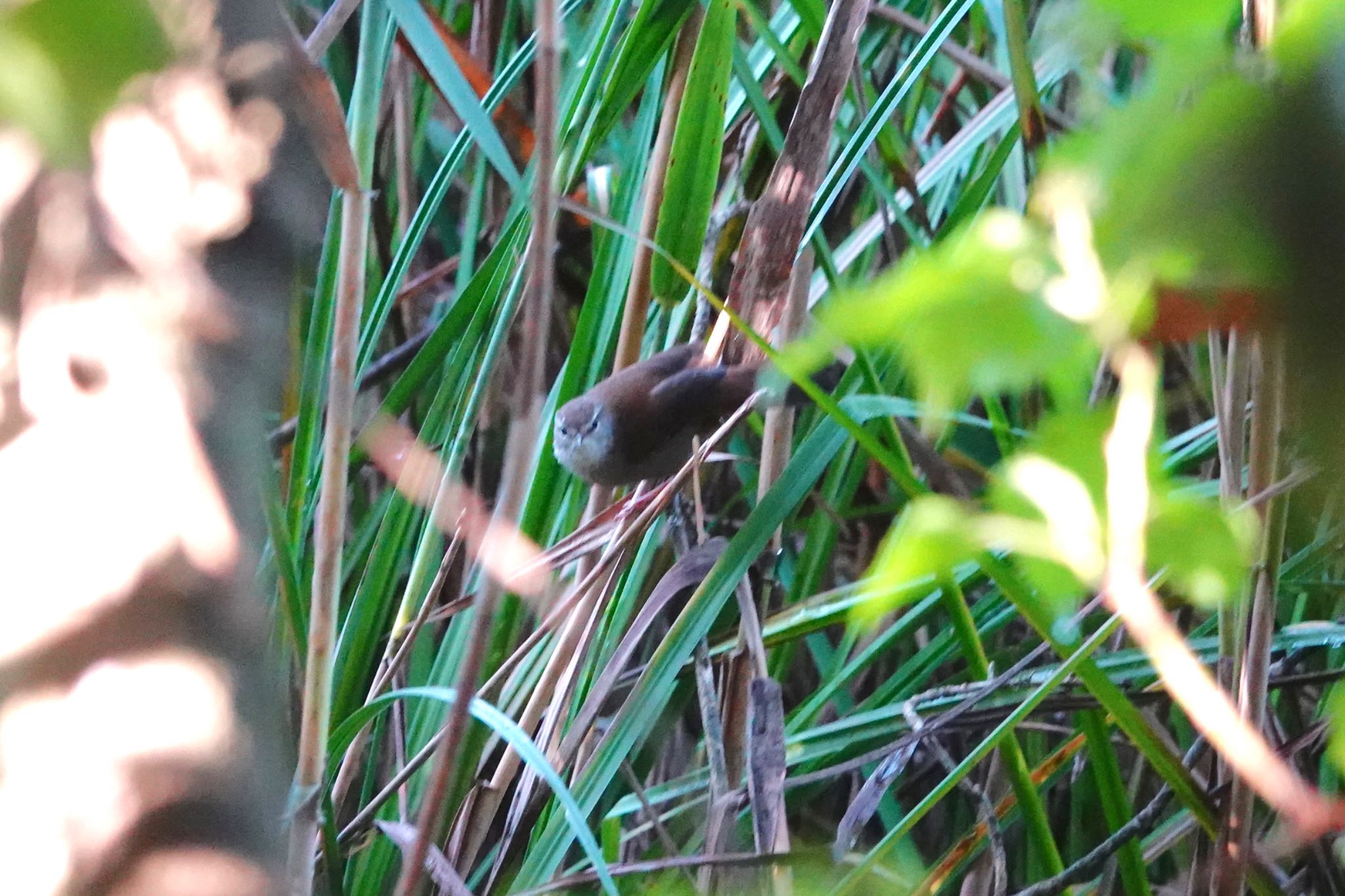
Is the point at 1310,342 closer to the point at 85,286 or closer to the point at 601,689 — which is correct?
the point at 85,286

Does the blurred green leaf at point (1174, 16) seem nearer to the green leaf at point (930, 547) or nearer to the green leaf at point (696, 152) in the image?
the green leaf at point (930, 547)

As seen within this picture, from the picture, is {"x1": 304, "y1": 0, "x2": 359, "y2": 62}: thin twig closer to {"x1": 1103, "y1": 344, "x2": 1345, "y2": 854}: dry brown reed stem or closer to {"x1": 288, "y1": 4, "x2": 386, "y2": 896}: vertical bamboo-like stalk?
{"x1": 288, "y1": 4, "x2": 386, "y2": 896}: vertical bamboo-like stalk

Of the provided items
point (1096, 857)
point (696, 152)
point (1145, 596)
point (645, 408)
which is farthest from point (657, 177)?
point (1145, 596)

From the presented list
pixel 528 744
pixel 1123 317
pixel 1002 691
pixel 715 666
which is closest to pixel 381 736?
pixel 715 666

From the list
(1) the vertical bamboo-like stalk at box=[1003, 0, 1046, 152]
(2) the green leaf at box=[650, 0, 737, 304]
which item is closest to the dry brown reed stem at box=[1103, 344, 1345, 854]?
(1) the vertical bamboo-like stalk at box=[1003, 0, 1046, 152]

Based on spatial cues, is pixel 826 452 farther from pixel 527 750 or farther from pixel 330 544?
pixel 330 544

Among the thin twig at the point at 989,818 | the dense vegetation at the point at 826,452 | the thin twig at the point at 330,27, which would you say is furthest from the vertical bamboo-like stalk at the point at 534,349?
the thin twig at the point at 989,818
